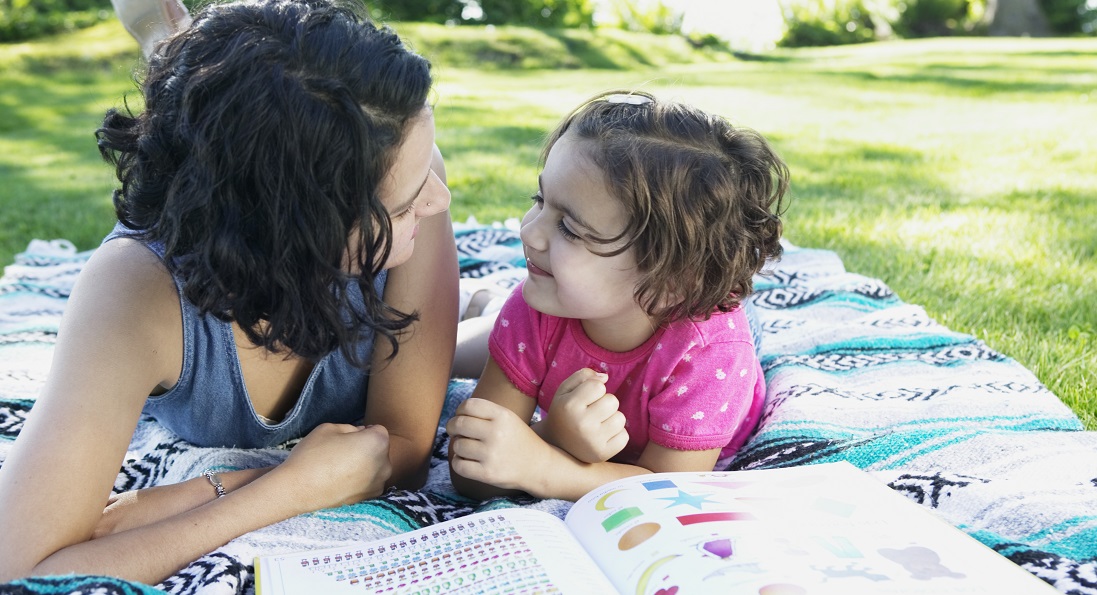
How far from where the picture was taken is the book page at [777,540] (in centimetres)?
106

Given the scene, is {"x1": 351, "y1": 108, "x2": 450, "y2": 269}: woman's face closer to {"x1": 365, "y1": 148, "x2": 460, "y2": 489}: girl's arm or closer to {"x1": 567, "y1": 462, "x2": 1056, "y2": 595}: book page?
{"x1": 365, "y1": 148, "x2": 460, "y2": 489}: girl's arm

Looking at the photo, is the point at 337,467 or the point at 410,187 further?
the point at 337,467

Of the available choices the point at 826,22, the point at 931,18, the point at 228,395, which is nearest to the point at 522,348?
the point at 228,395

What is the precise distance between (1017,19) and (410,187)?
18.2 meters

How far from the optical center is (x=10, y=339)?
7.47ft

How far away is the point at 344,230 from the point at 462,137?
4.36 meters

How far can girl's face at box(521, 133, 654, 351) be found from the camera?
1.50m

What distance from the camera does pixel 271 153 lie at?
1177mm

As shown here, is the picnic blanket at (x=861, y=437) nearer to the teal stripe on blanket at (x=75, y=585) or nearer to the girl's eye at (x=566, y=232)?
the teal stripe on blanket at (x=75, y=585)

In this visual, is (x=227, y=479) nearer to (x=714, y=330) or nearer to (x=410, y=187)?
(x=410, y=187)

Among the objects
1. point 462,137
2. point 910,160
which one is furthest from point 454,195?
point 910,160

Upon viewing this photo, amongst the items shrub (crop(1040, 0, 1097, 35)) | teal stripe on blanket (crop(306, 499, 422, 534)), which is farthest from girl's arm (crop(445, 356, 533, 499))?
shrub (crop(1040, 0, 1097, 35))

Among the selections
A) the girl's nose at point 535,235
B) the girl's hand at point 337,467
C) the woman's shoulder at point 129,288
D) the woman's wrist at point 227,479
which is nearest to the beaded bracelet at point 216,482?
the woman's wrist at point 227,479

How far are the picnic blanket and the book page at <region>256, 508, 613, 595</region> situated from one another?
12 cm
